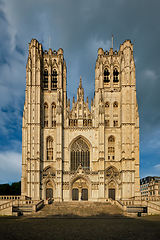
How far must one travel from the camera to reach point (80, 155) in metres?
53.7

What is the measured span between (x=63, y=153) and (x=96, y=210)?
57.6ft

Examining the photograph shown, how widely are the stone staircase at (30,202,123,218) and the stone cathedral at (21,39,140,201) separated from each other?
962 cm

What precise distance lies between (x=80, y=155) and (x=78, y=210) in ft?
55.6

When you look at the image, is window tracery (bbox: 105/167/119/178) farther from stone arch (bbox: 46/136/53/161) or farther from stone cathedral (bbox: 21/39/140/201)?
stone arch (bbox: 46/136/53/161)

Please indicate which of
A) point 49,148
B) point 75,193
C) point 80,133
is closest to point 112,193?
point 75,193

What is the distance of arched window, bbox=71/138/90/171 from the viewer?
53394mm

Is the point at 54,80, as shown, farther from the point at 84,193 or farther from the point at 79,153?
the point at 84,193

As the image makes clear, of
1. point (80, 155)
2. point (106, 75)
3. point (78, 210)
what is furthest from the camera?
point (106, 75)

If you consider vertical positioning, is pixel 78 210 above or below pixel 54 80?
below

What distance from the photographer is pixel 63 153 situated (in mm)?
53344

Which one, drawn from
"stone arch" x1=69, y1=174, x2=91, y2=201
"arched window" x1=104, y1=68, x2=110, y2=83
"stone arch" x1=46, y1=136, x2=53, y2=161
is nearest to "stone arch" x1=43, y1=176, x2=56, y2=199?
"stone arch" x1=69, y1=174, x2=91, y2=201

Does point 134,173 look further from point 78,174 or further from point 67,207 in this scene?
point 67,207

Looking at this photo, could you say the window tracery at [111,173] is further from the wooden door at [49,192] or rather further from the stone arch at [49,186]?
the wooden door at [49,192]

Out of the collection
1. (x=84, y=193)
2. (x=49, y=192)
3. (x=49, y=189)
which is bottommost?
(x=84, y=193)
